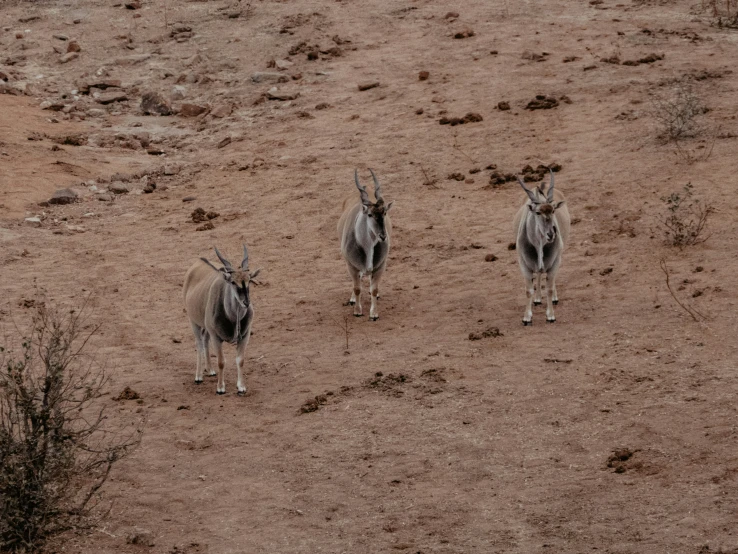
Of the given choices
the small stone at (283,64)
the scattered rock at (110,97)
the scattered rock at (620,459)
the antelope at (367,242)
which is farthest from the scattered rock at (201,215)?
the scattered rock at (620,459)

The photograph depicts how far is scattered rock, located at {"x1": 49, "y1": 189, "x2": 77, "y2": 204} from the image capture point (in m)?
20.2

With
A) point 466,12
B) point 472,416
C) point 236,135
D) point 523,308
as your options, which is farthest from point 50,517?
point 466,12

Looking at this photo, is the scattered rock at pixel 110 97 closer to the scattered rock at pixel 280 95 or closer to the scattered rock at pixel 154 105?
the scattered rock at pixel 154 105

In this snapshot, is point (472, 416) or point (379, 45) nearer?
point (472, 416)

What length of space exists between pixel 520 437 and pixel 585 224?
678 centimetres

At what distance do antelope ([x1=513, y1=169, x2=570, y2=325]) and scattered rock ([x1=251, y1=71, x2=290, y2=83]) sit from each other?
12057mm

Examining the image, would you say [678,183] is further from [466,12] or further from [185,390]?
[466,12]

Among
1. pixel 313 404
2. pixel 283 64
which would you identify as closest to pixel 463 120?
pixel 283 64

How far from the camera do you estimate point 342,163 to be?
68.9 feet

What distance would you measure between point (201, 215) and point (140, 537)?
9975 millimetres

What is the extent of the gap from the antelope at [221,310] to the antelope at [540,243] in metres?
3.53

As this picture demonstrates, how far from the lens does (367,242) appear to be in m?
14.9

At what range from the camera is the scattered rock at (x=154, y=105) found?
82.2 feet

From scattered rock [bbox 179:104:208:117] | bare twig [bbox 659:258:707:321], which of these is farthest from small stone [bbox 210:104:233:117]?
bare twig [bbox 659:258:707:321]
